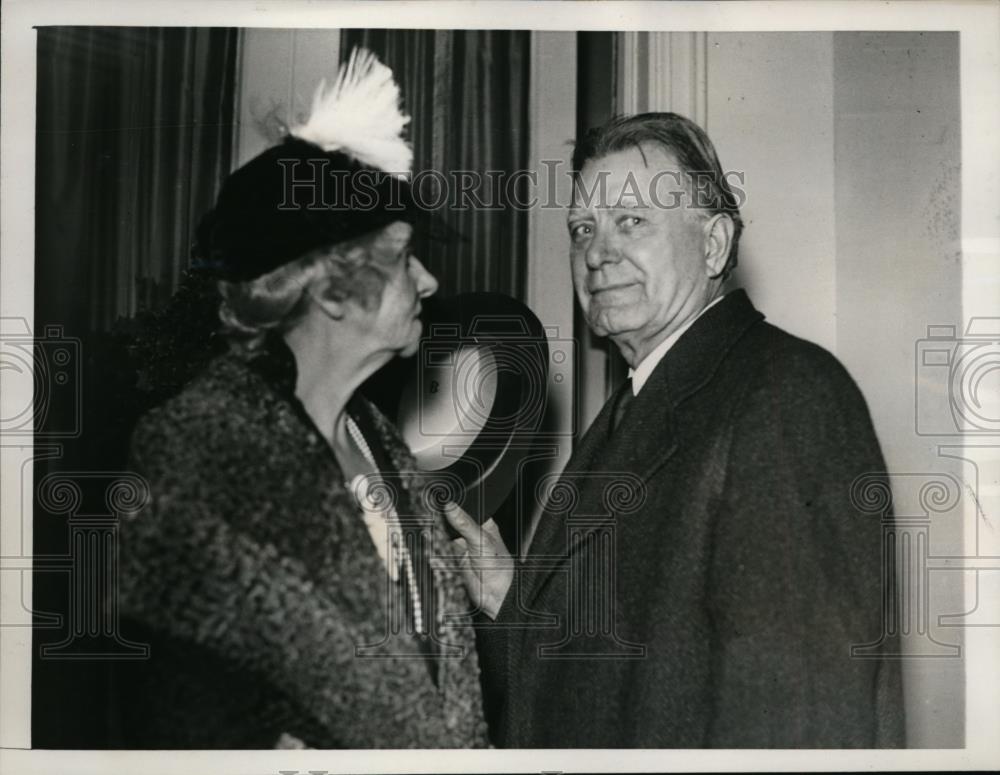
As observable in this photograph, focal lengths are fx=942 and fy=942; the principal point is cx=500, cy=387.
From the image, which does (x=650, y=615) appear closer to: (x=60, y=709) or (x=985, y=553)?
(x=985, y=553)

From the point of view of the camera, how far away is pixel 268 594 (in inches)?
68.5

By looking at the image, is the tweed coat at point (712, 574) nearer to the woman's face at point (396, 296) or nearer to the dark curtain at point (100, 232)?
the woman's face at point (396, 296)

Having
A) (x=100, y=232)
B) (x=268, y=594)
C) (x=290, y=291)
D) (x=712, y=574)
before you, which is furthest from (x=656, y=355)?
(x=100, y=232)

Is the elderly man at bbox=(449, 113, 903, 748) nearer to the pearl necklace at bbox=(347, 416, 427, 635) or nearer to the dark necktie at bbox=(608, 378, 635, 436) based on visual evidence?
the dark necktie at bbox=(608, 378, 635, 436)

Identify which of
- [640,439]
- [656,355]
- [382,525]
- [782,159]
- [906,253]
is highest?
[782,159]

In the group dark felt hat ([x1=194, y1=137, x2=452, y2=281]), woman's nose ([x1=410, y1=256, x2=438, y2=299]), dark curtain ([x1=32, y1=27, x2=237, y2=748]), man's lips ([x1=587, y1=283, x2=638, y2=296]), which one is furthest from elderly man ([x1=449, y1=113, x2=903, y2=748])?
dark curtain ([x1=32, y1=27, x2=237, y2=748])

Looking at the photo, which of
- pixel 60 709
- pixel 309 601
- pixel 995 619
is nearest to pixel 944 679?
pixel 995 619

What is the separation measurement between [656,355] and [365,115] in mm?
751

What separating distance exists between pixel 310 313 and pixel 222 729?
0.81 meters

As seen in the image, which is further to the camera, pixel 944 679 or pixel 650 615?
pixel 944 679

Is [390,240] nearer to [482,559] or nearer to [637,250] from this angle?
[637,250]

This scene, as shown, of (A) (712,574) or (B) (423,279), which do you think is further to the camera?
(B) (423,279)

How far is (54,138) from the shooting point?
1.89 meters

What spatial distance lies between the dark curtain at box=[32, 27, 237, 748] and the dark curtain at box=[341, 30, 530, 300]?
356mm
